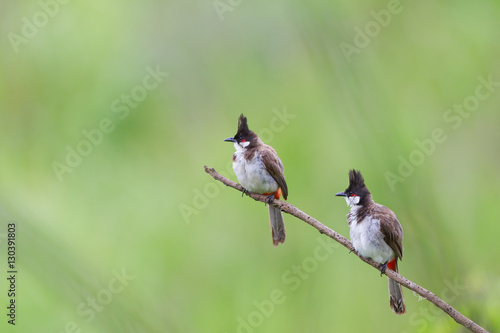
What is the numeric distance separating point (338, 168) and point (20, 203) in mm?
2041

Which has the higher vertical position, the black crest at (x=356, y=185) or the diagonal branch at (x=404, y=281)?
the black crest at (x=356, y=185)

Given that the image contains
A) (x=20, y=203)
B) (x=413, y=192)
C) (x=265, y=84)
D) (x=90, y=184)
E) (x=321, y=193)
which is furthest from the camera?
(x=265, y=84)

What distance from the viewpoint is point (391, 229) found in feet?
9.39

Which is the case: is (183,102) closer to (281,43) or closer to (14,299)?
(281,43)

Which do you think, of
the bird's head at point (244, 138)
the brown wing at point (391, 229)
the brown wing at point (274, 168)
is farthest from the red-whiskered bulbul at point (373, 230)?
the bird's head at point (244, 138)

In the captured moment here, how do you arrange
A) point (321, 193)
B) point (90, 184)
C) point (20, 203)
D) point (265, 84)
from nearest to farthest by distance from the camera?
point (20, 203)
point (321, 193)
point (90, 184)
point (265, 84)

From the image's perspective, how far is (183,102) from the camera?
4168mm

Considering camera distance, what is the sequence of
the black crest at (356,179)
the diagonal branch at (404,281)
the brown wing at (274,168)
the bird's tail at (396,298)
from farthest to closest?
the brown wing at (274,168) < the black crest at (356,179) < the bird's tail at (396,298) < the diagonal branch at (404,281)

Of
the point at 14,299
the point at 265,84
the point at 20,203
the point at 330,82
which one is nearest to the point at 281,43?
the point at 265,84

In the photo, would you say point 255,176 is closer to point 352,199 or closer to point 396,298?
point 352,199

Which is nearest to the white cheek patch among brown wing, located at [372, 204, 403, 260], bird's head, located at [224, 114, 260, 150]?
brown wing, located at [372, 204, 403, 260]

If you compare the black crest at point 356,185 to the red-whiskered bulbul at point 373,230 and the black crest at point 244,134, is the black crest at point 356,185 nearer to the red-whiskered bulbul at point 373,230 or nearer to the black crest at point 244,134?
the red-whiskered bulbul at point 373,230

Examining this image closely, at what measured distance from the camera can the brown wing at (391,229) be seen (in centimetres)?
286

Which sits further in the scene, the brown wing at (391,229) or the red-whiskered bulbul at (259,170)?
the red-whiskered bulbul at (259,170)
